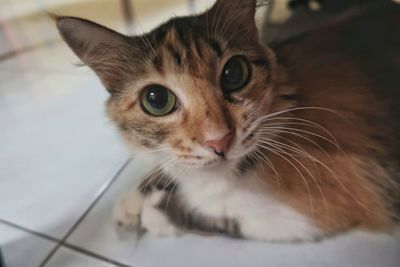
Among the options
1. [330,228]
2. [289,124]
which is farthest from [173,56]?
[330,228]

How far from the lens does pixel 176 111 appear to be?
700mm

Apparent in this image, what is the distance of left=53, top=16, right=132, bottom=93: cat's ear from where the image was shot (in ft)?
2.23

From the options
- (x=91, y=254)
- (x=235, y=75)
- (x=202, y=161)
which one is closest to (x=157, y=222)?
(x=91, y=254)

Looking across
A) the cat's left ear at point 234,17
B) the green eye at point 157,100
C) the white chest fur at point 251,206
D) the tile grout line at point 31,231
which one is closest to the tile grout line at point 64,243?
the tile grout line at point 31,231

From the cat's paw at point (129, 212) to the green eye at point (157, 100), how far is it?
0.32 meters

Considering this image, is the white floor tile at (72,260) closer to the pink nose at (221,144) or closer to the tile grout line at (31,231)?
the tile grout line at (31,231)

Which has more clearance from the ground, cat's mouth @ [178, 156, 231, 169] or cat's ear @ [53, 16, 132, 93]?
cat's ear @ [53, 16, 132, 93]

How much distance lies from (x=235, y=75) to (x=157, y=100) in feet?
0.51

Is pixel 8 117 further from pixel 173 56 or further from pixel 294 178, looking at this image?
pixel 294 178

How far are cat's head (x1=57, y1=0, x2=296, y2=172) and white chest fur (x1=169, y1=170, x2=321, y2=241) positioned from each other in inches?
3.7

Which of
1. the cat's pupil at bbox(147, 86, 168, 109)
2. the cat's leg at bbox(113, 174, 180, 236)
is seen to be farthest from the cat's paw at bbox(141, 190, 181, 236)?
the cat's pupil at bbox(147, 86, 168, 109)

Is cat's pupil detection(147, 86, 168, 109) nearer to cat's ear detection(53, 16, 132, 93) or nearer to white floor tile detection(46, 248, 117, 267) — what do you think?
cat's ear detection(53, 16, 132, 93)

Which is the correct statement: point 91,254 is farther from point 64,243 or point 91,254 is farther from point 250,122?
point 250,122

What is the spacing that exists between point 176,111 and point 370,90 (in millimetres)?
466
